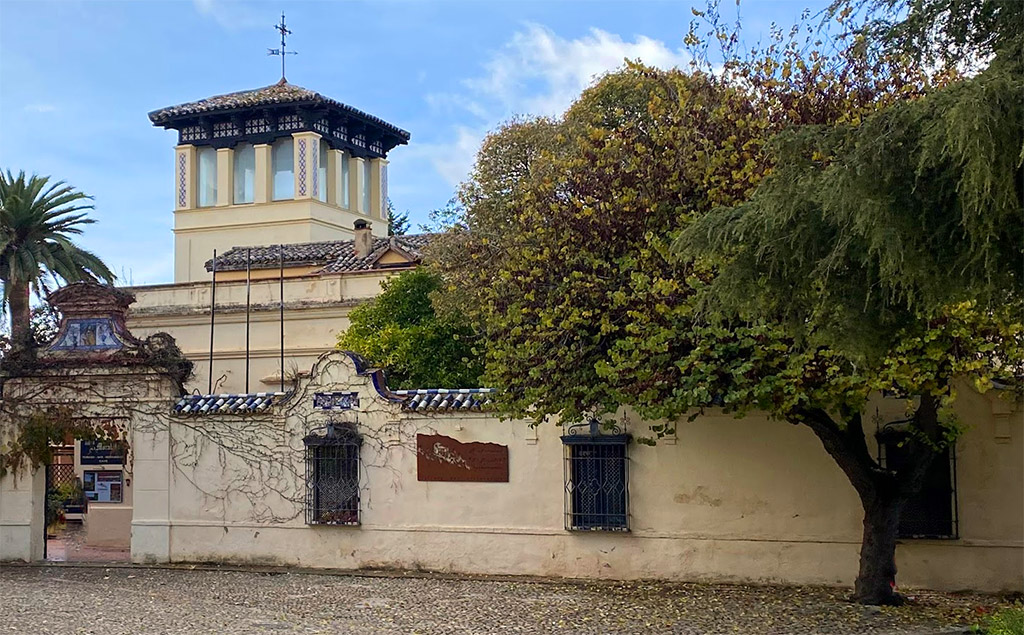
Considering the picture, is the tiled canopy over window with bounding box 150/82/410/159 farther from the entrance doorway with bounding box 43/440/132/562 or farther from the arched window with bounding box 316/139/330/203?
the entrance doorway with bounding box 43/440/132/562

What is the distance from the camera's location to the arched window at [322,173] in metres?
43.1

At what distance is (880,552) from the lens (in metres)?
13.7

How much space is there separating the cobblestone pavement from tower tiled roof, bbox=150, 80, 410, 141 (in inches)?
1049

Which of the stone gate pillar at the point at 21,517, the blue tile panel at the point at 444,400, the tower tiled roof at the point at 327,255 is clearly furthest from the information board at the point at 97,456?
the blue tile panel at the point at 444,400

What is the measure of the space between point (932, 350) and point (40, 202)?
24506 mm

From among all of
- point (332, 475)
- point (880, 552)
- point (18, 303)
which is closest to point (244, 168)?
point (18, 303)

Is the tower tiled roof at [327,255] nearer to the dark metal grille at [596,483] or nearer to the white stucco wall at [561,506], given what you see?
the white stucco wall at [561,506]

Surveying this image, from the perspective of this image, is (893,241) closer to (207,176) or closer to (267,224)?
(267,224)

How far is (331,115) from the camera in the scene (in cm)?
4278

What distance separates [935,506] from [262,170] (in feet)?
104

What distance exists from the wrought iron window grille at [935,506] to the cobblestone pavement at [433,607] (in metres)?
0.87

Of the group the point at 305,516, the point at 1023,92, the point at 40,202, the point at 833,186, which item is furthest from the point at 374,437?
Result: the point at 40,202

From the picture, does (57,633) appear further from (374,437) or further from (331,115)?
(331,115)

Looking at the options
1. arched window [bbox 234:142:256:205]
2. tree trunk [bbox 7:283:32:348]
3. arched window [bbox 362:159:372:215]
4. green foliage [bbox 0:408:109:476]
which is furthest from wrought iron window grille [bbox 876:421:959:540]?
arched window [bbox 362:159:372:215]
